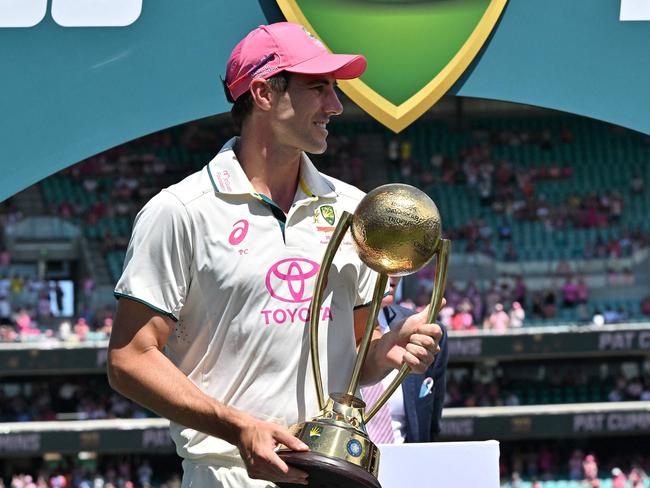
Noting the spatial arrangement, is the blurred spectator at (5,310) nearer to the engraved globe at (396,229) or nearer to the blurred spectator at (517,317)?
the blurred spectator at (517,317)

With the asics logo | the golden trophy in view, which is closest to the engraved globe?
the golden trophy

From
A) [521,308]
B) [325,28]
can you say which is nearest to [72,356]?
[521,308]

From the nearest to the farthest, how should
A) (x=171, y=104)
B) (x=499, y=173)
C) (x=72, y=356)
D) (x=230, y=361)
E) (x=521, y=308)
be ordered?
(x=230, y=361), (x=171, y=104), (x=72, y=356), (x=521, y=308), (x=499, y=173)

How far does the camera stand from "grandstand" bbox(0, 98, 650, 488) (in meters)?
16.1

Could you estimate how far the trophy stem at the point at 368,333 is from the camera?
7.22 ft

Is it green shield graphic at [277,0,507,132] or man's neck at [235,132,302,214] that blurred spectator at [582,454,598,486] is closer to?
green shield graphic at [277,0,507,132]

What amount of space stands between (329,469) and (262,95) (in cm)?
68

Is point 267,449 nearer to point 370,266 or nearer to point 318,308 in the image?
point 318,308

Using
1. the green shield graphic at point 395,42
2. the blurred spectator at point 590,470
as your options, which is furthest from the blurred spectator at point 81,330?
the green shield graphic at point 395,42

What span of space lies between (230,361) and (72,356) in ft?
45.9

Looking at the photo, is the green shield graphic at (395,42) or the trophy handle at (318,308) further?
the green shield graphic at (395,42)

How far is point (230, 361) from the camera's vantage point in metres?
2.22

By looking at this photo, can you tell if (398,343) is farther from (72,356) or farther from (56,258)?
(56,258)

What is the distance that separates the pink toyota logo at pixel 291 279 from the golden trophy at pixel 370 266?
6 centimetres
